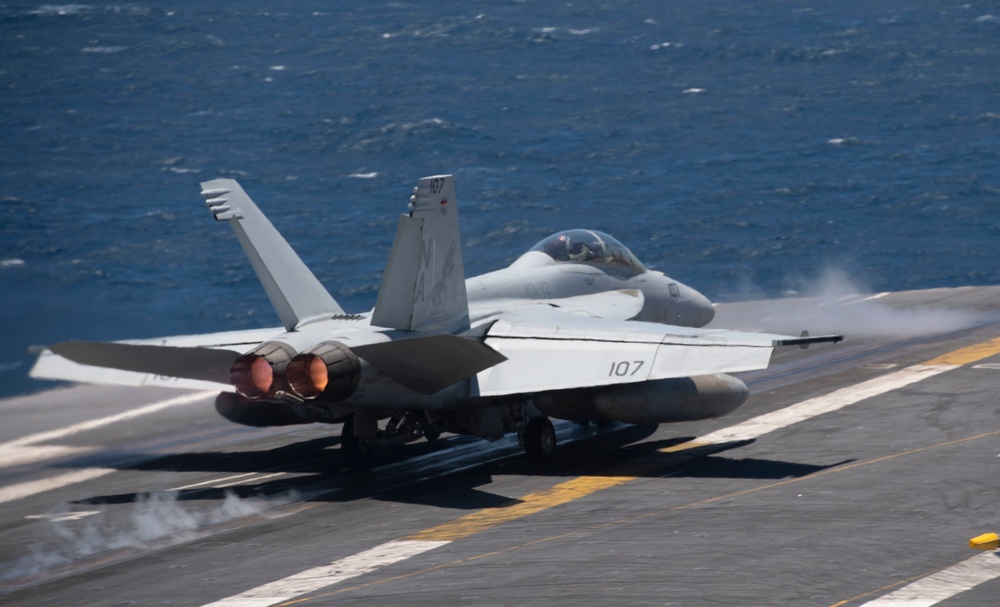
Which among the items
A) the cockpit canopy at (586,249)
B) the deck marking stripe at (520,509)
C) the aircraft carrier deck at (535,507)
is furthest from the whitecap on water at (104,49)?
the deck marking stripe at (520,509)

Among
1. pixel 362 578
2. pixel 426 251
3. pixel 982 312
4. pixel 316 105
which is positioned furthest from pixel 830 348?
pixel 316 105

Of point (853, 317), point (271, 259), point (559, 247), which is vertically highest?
point (559, 247)

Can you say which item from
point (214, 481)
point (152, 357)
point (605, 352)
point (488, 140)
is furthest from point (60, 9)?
point (605, 352)

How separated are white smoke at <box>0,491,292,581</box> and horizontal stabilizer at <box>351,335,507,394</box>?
3.32 meters

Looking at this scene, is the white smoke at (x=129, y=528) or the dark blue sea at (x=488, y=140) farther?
the dark blue sea at (x=488, y=140)

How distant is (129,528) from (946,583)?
12502 millimetres

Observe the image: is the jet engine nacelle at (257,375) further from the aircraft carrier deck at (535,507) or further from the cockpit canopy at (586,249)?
the cockpit canopy at (586,249)

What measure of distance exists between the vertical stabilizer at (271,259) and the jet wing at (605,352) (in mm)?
3469

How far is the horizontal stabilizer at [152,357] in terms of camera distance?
1966 centimetres

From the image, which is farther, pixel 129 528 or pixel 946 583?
pixel 129 528

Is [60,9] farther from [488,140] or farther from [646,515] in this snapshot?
[646,515]

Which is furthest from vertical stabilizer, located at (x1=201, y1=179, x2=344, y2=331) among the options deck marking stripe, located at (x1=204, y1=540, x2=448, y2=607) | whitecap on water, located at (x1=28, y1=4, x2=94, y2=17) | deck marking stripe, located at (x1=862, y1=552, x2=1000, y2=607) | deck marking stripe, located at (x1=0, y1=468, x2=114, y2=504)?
whitecap on water, located at (x1=28, y1=4, x2=94, y2=17)

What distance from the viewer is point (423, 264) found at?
21672 mm

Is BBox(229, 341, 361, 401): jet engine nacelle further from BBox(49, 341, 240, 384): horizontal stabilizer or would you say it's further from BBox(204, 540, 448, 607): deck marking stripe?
BBox(204, 540, 448, 607): deck marking stripe
